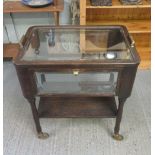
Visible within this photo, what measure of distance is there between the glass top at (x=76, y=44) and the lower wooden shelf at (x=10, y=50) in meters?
0.85

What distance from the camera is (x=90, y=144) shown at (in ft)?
4.59

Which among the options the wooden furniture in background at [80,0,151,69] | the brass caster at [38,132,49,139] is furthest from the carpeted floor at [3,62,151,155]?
the wooden furniture in background at [80,0,151,69]

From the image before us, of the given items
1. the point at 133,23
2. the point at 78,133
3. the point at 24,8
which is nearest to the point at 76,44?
the point at 78,133

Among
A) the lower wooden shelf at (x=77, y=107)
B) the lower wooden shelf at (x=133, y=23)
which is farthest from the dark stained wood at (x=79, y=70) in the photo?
the lower wooden shelf at (x=133, y=23)

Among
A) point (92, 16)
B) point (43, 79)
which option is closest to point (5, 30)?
point (92, 16)

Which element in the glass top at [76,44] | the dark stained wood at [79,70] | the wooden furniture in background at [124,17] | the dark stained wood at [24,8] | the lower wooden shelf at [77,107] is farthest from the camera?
the wooden furniture in background at [124,17]

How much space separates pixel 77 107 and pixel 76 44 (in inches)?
16.4

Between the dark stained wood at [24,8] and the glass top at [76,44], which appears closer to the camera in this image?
the glass top at [76,44]

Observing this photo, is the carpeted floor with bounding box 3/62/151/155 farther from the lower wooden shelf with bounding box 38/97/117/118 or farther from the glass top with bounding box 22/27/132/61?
the glass top with bounding box 22/27/132/61

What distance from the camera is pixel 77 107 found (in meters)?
1.40

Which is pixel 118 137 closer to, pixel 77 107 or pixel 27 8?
pixel 77 107

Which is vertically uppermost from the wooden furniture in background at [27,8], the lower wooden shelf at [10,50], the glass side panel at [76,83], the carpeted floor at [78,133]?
the wooden furniture in background at [27,8]

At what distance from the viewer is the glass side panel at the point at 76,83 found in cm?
119

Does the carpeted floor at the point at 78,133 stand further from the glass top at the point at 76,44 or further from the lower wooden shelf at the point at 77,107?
the glass top at the point at 76,44
